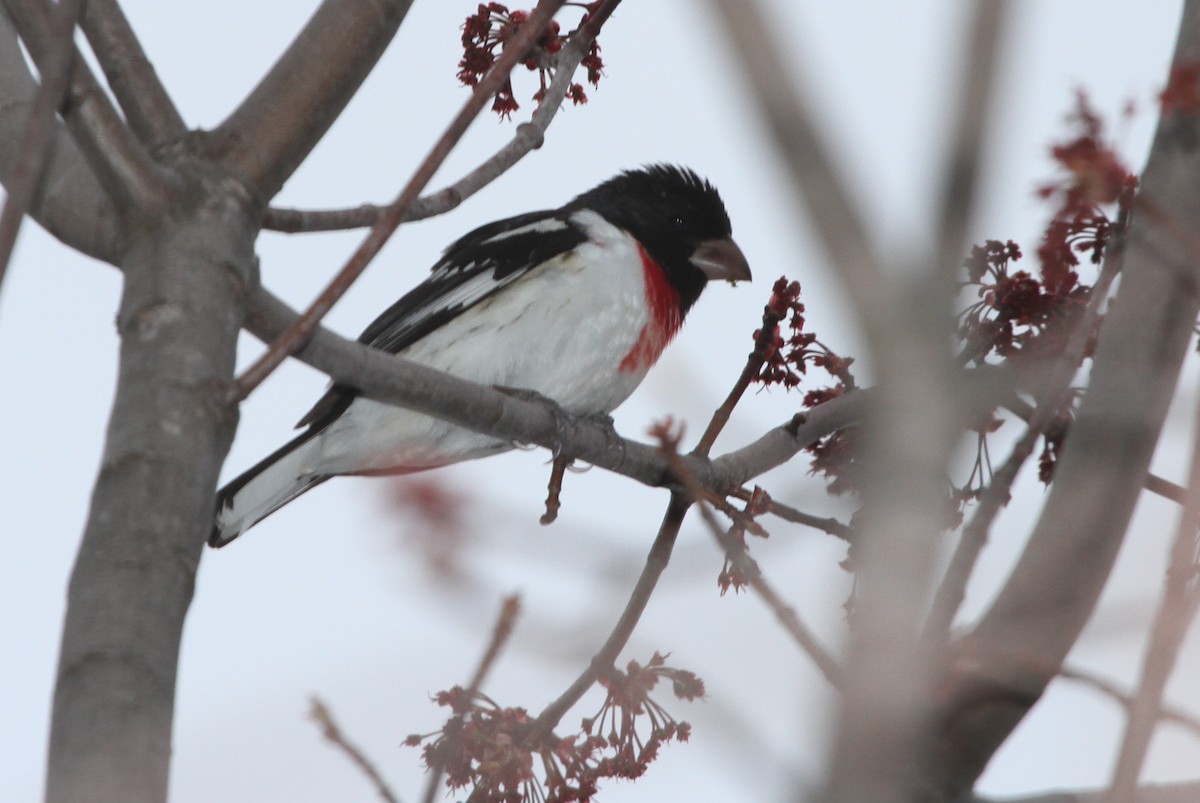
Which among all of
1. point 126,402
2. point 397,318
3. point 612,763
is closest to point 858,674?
point 126,402

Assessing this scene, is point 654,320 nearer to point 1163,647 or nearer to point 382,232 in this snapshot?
point 382,232

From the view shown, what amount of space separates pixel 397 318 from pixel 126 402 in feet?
9.87

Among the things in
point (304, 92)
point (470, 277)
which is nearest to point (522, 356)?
point (470, 277)

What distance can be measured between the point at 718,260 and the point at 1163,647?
176 inches

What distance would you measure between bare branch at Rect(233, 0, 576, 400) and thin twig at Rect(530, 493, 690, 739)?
115 centimetres

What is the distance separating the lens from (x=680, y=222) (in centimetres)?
564

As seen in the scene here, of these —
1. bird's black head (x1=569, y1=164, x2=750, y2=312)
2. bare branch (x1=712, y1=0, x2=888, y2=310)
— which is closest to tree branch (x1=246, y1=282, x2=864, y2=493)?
bare branch (x1=712, y1=0, x2=888, y2=310)

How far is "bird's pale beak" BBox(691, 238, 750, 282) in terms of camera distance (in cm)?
558

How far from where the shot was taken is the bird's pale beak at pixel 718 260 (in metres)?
5.58

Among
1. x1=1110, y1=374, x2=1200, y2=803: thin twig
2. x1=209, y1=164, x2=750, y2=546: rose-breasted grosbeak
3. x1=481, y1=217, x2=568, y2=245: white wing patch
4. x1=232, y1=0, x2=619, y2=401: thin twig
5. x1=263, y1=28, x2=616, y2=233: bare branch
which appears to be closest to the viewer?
x1=1110, y1=374, x2=1200, y2=803: thin twig

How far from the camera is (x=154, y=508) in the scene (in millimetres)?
1976

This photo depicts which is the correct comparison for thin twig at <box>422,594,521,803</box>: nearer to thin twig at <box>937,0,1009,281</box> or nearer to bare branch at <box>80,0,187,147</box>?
thin twig at <box>937,0,1009,281</box>

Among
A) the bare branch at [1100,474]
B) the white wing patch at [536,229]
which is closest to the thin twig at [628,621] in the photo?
the bare branch at [1100,474]

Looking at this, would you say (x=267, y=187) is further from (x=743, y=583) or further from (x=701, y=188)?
(x=701, y=188)
